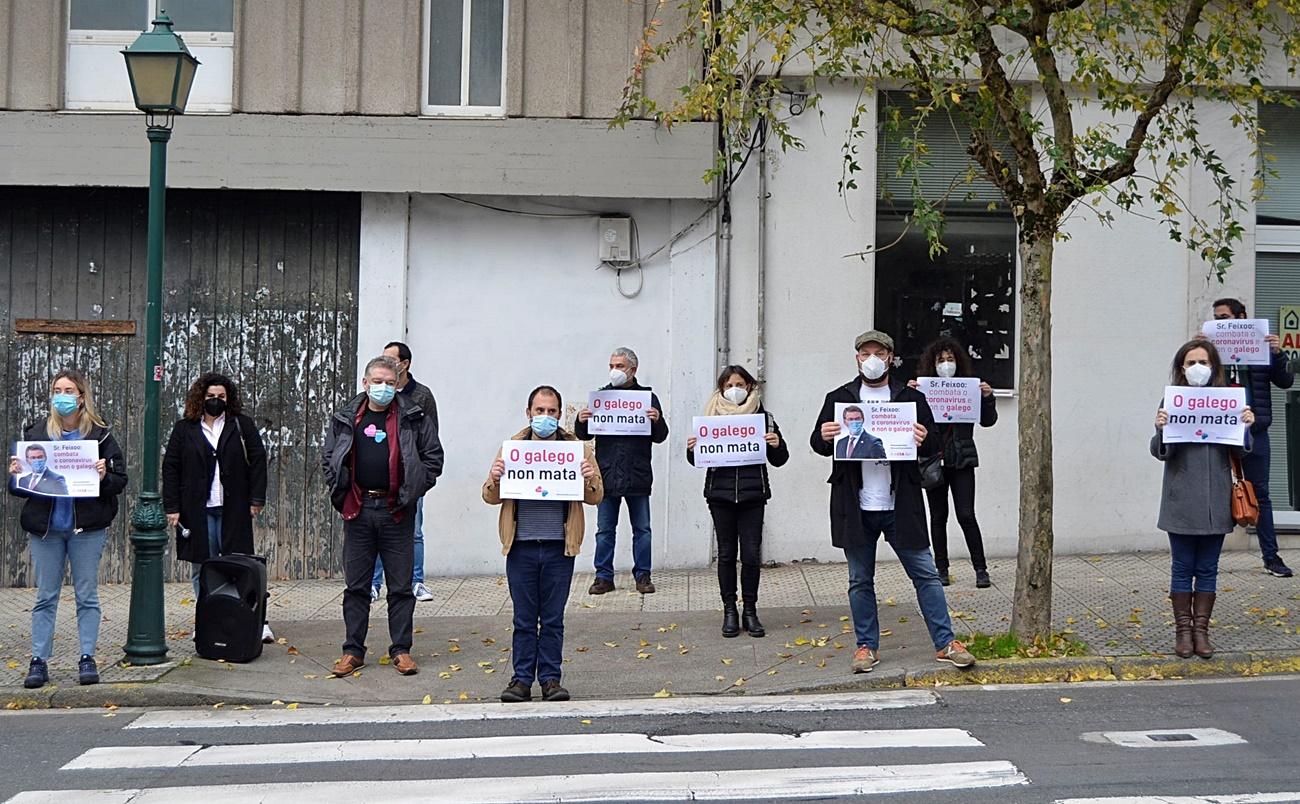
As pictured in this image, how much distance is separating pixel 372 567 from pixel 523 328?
4.25 m

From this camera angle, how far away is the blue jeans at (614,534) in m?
12.1

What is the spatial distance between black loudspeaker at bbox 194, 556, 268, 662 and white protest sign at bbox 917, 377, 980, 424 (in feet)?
17.4

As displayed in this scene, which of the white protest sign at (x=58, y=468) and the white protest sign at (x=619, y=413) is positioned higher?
the white protest sign at (x=619, y=413)

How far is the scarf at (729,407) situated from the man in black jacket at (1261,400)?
397 cm

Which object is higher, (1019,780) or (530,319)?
(530,319)

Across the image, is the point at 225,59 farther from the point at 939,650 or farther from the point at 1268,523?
the point at 1268,523

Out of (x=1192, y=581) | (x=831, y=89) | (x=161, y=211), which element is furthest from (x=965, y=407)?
(x=161, y=211)

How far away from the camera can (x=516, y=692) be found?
9.09 m

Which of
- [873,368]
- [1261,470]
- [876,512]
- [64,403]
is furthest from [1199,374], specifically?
[64,403]

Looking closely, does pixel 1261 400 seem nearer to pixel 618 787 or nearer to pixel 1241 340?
pixel 1241 340

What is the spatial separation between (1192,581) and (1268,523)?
291 cm

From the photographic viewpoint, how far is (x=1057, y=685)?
9.16 m

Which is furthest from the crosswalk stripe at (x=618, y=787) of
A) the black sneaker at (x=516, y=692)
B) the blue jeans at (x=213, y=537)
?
the blue jeans at (x=213, y=537)

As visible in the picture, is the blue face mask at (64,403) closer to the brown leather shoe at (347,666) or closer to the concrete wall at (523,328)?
the brown leather shoe at (347,666)
